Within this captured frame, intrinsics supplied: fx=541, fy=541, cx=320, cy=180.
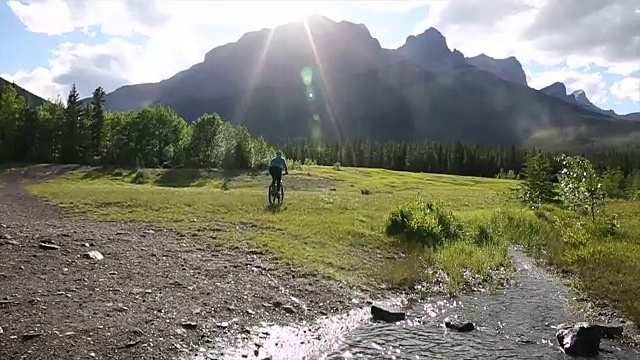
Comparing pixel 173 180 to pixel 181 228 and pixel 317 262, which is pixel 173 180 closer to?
pixel 181 228

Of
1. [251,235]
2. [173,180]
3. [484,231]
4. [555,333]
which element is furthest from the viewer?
[173,180]

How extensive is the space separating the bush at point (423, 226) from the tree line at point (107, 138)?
2695 inches

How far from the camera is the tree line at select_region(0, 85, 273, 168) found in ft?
322

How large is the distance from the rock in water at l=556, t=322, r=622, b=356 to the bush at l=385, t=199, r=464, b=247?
11.3 meters

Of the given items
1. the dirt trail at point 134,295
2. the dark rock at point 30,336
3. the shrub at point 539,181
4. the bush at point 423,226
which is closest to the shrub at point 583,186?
the bush at point 423,226

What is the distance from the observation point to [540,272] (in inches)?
866

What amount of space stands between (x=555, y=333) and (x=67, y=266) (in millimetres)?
13988

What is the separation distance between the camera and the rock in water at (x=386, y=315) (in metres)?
14.4

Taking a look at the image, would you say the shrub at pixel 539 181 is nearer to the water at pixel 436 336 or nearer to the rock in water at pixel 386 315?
the water at pixel 436 336

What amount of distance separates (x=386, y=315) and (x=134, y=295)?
21.9 ft

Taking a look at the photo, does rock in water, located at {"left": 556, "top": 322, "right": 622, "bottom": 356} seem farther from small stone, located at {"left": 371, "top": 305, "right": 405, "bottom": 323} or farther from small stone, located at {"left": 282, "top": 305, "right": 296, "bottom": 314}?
small stone, located at {"left": 282, "top": 305, "right": 296, "bottom": 314}

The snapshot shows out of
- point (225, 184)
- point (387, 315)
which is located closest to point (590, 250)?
point (387, 315)

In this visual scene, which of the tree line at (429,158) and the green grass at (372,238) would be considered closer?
the green grass at (372,238)

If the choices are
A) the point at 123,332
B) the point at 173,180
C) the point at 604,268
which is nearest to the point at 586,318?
the point at 604,268
